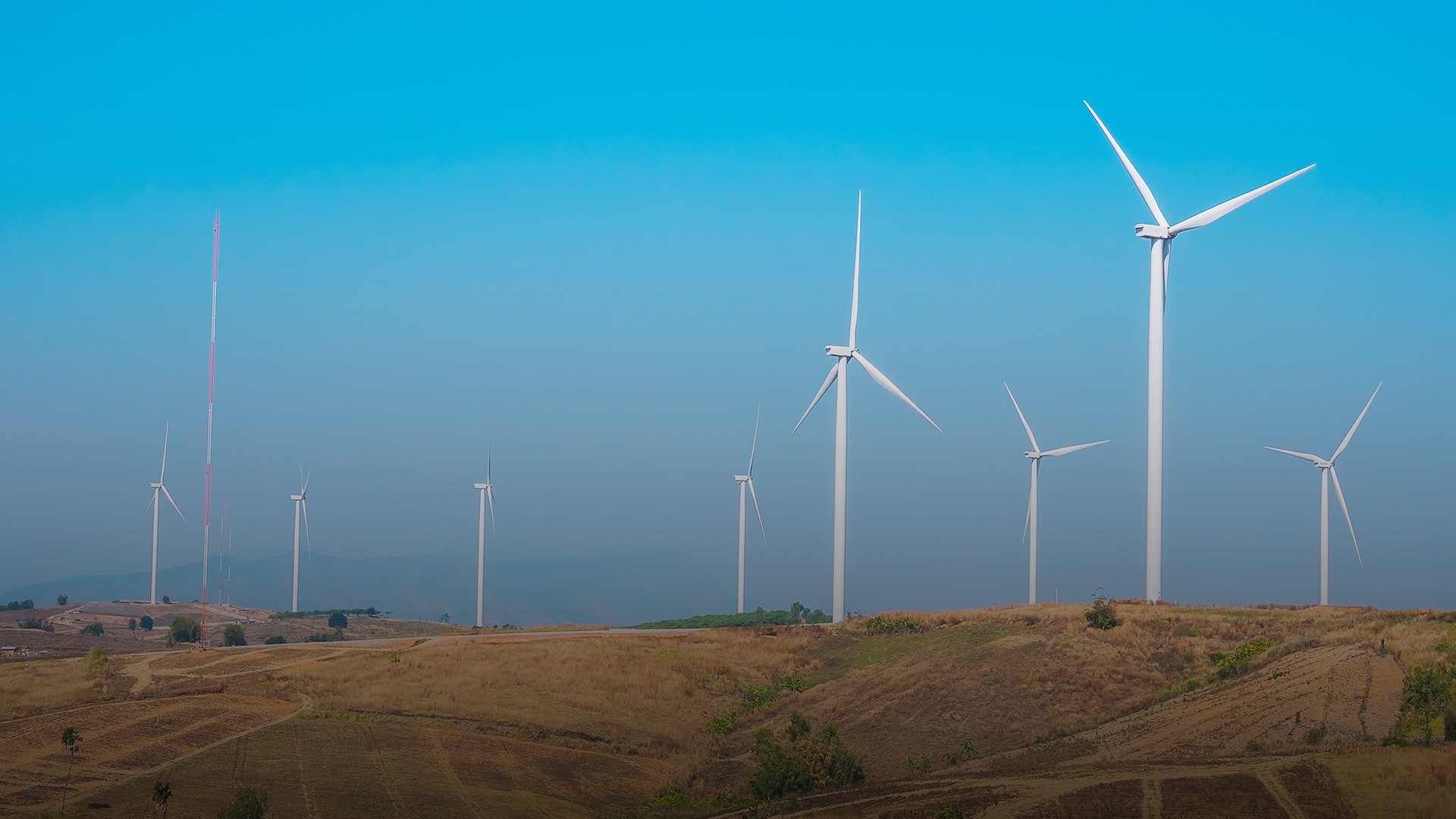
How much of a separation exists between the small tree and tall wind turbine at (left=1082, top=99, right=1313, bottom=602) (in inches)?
1610

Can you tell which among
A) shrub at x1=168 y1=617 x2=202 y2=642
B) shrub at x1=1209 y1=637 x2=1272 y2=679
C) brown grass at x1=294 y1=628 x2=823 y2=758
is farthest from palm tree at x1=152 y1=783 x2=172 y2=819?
shrub at x1=168 y1=617 x2=202 y2=642

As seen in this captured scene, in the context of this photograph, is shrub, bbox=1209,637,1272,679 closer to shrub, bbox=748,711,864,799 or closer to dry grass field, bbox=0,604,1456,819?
dry grass field, bbox=0,604,1456,819

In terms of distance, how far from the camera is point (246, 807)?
3072 centimetres

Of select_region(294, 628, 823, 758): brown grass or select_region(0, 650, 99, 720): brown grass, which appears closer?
select_region(0, 650, 99, 720): brown grass

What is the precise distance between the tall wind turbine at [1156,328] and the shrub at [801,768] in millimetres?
22943

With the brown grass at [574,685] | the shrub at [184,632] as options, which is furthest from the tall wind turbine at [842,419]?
the shrub at [184,632]

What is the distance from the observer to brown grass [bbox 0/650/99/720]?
144 ft

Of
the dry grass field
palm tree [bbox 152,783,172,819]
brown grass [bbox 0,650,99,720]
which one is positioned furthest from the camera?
brown grass [bbox 0,650,99,720]

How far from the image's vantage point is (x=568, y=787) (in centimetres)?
3906

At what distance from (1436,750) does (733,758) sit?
2400cm

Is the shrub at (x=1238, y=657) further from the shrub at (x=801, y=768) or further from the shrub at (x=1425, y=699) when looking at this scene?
the shrub at (x=801, y=768)

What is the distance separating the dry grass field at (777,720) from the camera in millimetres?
32125

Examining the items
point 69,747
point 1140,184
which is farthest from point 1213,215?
point 69,747

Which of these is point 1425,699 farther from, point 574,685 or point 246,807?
point 246,807
